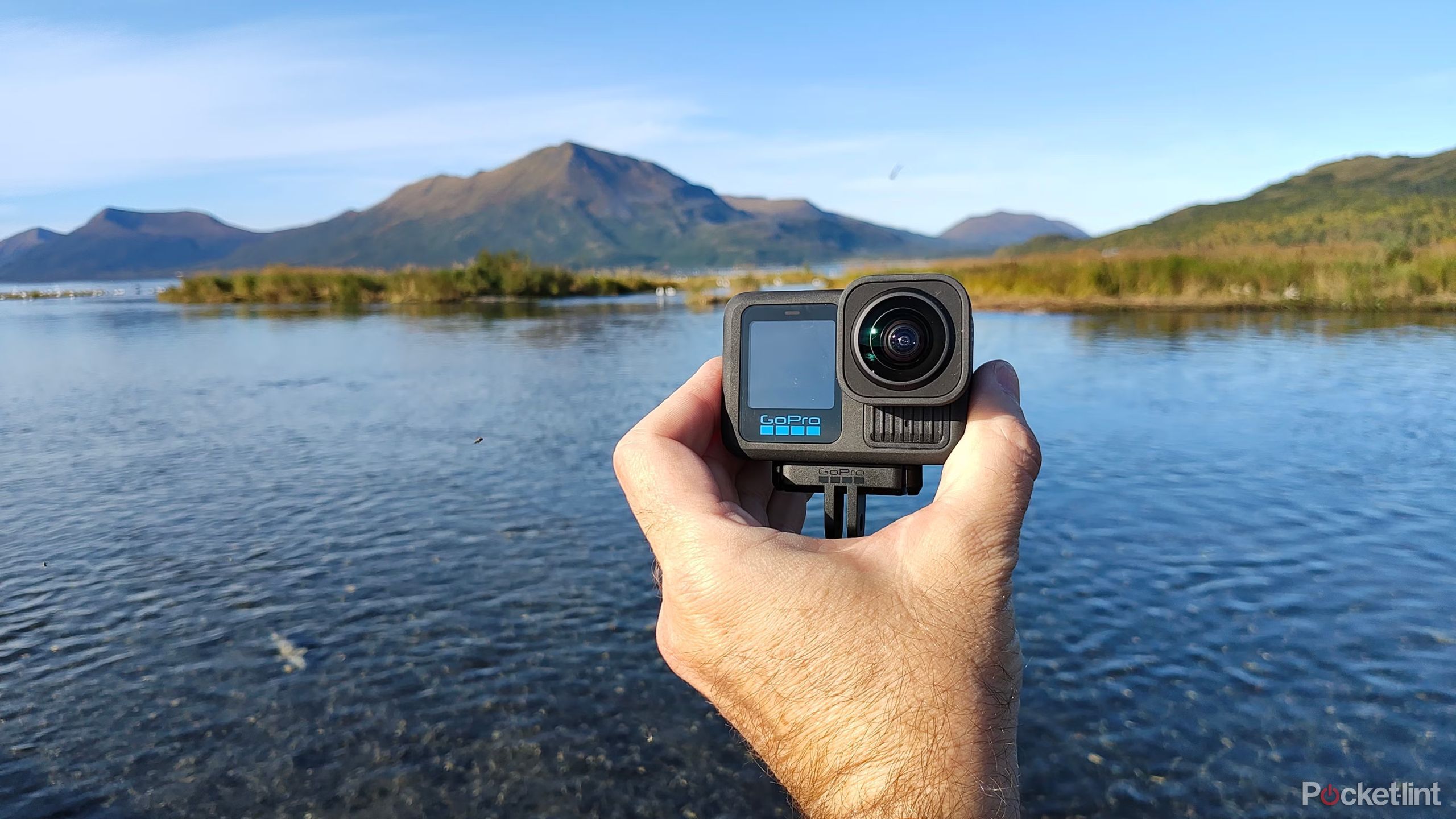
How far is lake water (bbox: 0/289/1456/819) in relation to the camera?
190 inches

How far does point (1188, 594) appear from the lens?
6953mm

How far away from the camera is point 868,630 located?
1.34m

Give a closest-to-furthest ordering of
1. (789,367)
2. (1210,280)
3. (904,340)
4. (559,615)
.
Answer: (904,340), (789,367), (559,615), (1210,280)

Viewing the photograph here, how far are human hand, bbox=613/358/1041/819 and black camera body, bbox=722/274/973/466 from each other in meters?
0.16

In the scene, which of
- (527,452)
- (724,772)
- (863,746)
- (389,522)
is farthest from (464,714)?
(527,452)

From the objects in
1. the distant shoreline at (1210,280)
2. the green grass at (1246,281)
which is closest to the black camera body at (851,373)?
the distant shoreline at (1210,280)

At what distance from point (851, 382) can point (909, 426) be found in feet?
0.48

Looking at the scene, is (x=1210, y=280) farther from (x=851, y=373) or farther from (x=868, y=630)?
(x=868, y=630)

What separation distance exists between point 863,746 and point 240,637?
256 inches

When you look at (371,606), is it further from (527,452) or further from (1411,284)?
(1411,284)

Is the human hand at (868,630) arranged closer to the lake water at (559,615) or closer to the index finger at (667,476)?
the index finger at (667,476)

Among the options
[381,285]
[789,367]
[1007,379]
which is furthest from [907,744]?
[381,285]

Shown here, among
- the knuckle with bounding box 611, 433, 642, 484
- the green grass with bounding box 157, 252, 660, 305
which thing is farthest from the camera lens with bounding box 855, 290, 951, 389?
the green grass with bounding box 157, 252, 660, 305

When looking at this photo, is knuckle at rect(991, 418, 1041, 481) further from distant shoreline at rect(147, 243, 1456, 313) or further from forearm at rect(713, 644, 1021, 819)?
distant shoreline at rect(147, 243, 1456, 313)
